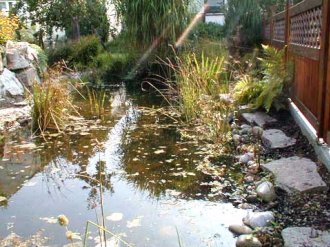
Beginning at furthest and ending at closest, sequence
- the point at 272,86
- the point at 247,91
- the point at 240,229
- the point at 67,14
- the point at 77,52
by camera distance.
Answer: the point at 67,14 < the point at 77,52 < the point at 247,91 < the point at 272,86 < the point at 240,229

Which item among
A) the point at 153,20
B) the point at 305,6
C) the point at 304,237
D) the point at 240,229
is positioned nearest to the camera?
the point at 304,237

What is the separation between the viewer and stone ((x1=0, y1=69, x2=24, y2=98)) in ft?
18.6

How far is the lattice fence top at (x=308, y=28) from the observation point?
3.26m

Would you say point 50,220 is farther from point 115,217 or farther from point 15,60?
point 15,60

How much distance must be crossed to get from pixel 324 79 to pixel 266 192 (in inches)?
38.9

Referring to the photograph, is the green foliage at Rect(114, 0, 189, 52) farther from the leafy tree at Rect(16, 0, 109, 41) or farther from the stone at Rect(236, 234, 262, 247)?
the stone at Rect(236, 234, 262, 247)

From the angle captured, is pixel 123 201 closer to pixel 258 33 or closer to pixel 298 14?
pixel 298 14

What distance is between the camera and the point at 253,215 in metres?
2.28

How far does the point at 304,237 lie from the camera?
1.96m

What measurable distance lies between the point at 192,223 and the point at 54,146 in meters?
2.05

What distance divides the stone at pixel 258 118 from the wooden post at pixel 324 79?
106cm

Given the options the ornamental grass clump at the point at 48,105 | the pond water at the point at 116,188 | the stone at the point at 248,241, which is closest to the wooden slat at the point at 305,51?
the pond water at the point at 116,188

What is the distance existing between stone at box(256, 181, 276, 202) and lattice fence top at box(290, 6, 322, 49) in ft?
4.27

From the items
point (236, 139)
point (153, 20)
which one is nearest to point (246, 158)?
point (236, 139)
